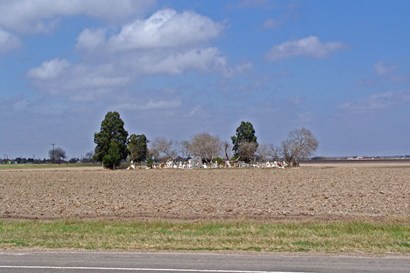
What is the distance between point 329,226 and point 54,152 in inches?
7255

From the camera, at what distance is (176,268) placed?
37.1 feet

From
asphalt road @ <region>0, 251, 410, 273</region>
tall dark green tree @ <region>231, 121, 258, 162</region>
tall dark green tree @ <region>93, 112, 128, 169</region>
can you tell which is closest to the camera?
asphalt road @ <region>0, 251, 410, 273</region>

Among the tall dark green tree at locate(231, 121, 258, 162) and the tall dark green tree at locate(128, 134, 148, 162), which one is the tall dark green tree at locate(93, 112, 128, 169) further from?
the tall dark green tree at locate(231, 121, 258, 162)

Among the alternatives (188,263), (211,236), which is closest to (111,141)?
(211,236)

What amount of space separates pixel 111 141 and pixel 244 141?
36273 millimetres

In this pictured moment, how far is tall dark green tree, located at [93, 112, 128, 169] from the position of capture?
113m

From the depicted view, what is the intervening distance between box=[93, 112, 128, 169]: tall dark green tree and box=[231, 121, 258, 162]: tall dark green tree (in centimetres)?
2939

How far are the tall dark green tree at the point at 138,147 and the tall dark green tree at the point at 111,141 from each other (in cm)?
635

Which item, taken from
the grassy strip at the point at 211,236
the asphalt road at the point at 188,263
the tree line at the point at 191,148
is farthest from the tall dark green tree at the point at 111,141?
the asphalt road at the point at 188,263

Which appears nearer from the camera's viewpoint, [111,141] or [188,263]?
[188,263]

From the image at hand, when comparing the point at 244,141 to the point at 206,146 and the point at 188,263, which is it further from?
the point at 188,263

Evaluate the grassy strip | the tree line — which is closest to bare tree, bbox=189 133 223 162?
the tree line

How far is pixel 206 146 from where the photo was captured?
148 m

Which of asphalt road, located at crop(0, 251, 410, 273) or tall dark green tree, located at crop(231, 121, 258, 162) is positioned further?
tall dark green tree, located at crop(231, 121, 258, 162)
